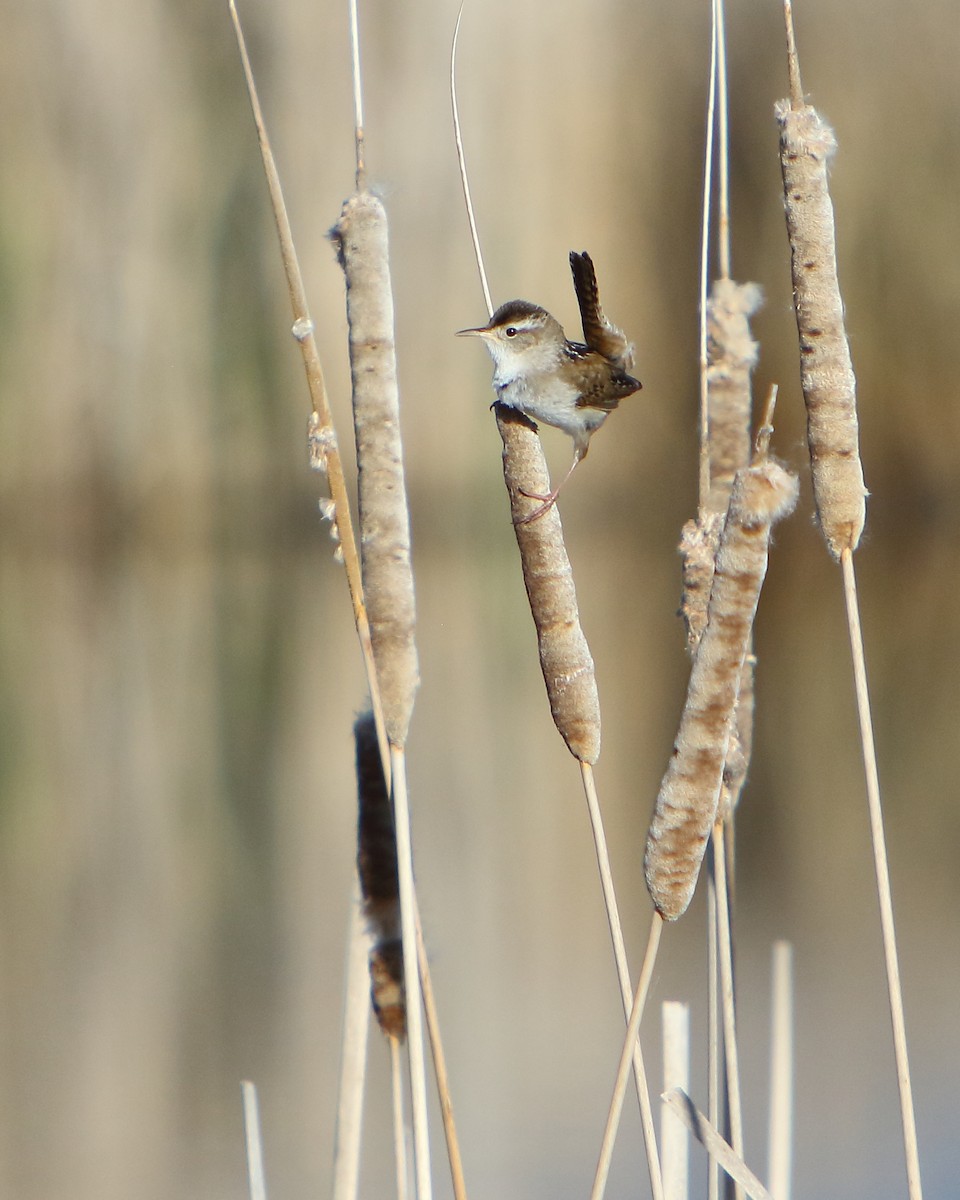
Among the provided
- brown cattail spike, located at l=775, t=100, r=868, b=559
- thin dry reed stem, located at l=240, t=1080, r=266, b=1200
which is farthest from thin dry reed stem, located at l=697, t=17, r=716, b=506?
thin dry reed stem, located at l=240, t=1080, r=266, b=1200

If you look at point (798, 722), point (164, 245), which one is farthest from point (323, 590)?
point (798, 722)

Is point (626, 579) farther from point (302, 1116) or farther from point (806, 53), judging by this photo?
point (302, 1116)

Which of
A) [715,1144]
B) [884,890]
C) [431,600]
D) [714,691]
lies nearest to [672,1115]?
[715,1144]

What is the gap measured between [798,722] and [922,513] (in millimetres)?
4099

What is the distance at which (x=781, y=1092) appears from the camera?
123 cm

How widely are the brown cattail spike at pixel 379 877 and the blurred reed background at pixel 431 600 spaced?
1565 millimetres

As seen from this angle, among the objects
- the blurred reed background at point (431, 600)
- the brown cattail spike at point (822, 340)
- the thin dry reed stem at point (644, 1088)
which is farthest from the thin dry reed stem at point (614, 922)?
the blurred reed background at point (431, 600)

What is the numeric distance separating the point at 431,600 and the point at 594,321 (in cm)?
589

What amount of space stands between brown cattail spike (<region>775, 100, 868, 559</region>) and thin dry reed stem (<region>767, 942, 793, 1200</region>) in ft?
1.91

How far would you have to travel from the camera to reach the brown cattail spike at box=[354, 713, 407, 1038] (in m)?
1.03

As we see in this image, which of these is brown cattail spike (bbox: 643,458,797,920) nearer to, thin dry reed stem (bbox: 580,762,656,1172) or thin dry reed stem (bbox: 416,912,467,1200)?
thin dry reed stem (bbox: 580,762,656,1172)

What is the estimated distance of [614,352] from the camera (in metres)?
1.50

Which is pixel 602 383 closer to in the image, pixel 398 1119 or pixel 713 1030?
pixel 713 1030

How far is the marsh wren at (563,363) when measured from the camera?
1.37m
